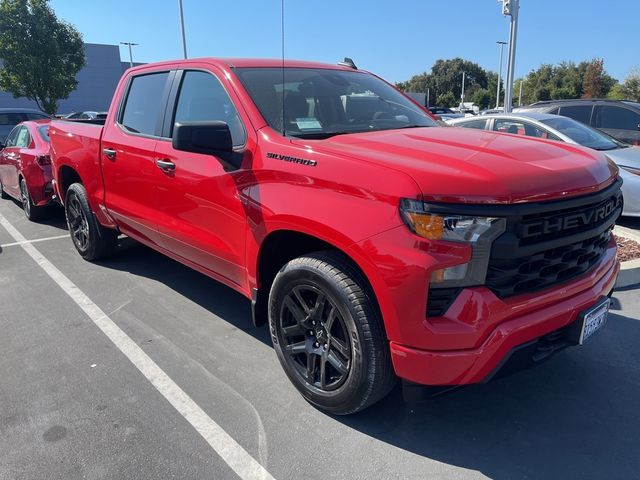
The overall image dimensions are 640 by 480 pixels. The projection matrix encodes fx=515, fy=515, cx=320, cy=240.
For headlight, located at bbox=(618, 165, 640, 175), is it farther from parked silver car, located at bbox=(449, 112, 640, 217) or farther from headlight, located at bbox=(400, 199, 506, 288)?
headlight, located at bbox=(400, 199, 506, 288)

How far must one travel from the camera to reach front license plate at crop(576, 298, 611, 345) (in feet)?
8.21

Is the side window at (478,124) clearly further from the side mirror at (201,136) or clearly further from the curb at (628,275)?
the side mirror at (201,136)

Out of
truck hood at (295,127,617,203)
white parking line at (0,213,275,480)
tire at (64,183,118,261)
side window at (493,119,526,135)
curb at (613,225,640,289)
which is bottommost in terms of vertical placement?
white parking line at (0,213,275,480)

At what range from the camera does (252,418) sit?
2.84 metres

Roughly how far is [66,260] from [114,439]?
3.71m

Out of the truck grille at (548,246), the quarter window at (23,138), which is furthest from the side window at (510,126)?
the quarter window at (23,138)

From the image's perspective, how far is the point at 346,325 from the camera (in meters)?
2.52

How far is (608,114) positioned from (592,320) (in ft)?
28.4

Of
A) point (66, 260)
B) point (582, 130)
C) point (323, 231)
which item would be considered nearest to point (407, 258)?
point (323, 231)

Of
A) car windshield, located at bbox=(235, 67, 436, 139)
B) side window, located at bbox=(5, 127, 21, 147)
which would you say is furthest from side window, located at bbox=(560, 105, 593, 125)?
side window, located at bbox=(5, 127, 21, 147)

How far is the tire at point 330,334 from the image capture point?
243cm

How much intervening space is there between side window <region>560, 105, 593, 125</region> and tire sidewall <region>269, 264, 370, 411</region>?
29.5 ft

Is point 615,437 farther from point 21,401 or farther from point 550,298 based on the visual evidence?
point 21,401

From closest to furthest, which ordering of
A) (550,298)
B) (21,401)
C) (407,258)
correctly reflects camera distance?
(407,258), (550,298), (21,401)
